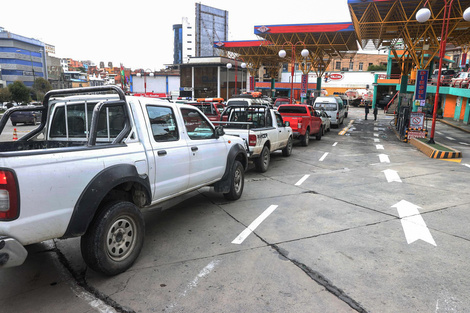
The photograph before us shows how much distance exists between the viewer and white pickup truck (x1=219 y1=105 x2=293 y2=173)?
28.8 feet

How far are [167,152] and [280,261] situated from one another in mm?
2080

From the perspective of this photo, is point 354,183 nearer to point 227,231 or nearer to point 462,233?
point 462,233

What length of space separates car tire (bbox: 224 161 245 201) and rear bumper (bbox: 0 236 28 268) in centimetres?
397

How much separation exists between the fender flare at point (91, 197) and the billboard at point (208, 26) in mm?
122699

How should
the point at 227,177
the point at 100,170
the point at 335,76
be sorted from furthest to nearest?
the point at 335,76 → the point at 227,177 → the point at 100,170

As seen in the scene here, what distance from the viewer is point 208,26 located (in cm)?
12644

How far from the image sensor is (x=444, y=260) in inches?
164

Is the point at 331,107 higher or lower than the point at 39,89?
lower

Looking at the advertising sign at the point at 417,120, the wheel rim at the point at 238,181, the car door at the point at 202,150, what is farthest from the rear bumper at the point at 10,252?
the advertising sign at the point at 417,120

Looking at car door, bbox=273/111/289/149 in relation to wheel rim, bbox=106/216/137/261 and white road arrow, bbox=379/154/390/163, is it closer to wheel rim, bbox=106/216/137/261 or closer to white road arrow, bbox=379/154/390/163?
white road arrow, bbox=379/154/390/163

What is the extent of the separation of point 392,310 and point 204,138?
364 cm

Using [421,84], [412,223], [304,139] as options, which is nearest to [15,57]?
[304,139]

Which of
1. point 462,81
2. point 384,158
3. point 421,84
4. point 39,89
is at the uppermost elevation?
point 462,81

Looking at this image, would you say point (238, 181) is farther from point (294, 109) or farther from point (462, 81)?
point (462, 81)
